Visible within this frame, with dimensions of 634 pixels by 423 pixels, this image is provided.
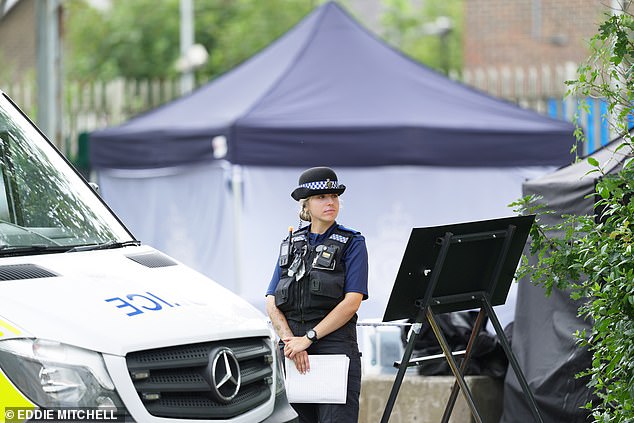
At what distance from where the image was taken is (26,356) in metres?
4.18

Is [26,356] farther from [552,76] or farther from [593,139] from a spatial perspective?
[552,76]

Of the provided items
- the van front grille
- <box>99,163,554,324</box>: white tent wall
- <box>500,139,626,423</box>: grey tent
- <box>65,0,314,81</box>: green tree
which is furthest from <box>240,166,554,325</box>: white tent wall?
<box>65,0,314,81</box>: green tree

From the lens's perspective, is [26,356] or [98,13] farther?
[98,13]

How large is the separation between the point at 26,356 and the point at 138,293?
2.29 feet

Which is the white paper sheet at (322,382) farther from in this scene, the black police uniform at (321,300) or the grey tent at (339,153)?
the grey tent at (339,153)

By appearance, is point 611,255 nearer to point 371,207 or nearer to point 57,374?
point 57,374

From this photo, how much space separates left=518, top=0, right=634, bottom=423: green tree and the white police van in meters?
1.50

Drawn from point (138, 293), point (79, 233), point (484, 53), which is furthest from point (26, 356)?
point (484, 53)

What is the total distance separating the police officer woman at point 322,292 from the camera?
6.22m

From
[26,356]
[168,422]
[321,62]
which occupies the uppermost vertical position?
[321,62]

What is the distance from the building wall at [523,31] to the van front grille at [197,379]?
76.4 ft

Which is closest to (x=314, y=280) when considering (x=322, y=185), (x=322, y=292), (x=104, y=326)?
(x=322, y=292)

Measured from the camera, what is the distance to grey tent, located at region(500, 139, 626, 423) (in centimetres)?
700

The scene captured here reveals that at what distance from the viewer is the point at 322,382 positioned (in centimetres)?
618
